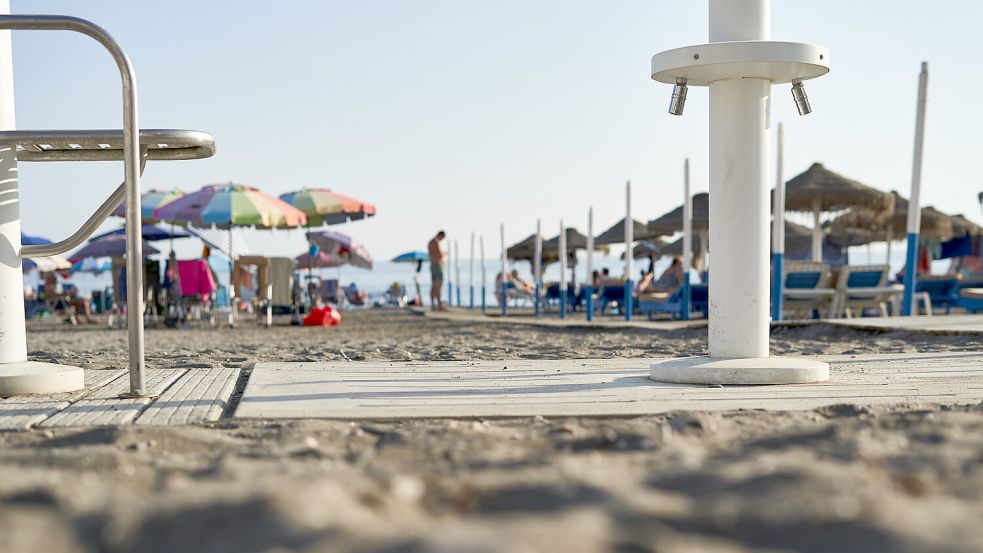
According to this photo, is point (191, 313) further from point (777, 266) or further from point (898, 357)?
point (898, 357)

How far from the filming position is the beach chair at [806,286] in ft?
34.6

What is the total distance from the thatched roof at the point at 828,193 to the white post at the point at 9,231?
1196 cm

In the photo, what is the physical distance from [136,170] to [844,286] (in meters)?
9.17

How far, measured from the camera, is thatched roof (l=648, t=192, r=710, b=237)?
50.8 ft

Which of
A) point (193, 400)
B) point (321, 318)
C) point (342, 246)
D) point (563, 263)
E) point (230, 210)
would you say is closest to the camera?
point (193, 400)

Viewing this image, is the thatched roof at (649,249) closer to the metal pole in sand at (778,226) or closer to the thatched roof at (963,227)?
the thatched roof at (963,227)

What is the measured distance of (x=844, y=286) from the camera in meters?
10.7

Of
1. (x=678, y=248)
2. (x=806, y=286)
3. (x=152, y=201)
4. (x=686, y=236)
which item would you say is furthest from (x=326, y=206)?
(x=678, y=248)

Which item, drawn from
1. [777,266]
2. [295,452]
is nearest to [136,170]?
[295,452]

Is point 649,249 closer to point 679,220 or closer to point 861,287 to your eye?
point 679,220

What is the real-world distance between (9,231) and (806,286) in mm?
9012

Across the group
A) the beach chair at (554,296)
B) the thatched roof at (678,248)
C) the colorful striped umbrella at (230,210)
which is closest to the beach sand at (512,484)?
the colorful striped umbrella at (230,210)

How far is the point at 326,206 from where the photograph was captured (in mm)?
14195

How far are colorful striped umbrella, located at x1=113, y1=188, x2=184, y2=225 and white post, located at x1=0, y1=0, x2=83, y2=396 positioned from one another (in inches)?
377
